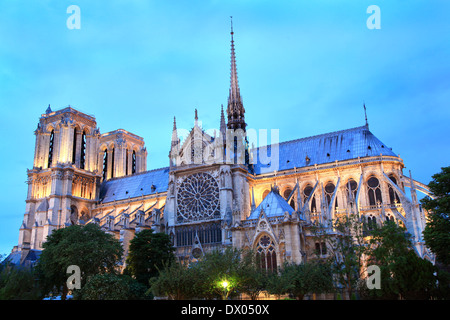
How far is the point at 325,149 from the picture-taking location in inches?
2138

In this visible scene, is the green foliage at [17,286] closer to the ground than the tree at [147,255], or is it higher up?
closer to the ground

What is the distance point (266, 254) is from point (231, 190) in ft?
45.5

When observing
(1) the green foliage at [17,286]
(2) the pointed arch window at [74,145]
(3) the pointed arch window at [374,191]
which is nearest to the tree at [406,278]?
(3) the pointed arch window at [374,191]

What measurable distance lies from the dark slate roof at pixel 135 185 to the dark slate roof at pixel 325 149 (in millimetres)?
16876

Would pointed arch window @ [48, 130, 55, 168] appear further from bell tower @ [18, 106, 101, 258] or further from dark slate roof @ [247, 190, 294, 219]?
dark slate roof @ [247, 190, 294, 219]

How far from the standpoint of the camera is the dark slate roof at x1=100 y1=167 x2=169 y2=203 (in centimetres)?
6741

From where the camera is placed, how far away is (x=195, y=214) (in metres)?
51.2

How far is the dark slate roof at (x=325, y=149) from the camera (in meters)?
51.2

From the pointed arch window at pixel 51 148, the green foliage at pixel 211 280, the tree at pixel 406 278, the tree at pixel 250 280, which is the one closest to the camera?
the tree at pixel 406 278

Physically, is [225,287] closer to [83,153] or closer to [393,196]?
[393,196]

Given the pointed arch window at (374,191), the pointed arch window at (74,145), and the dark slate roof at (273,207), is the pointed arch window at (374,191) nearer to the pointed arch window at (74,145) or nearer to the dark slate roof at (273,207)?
the dark slate roof at (273,207)

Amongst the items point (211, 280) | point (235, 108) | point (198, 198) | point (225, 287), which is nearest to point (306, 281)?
point (225, 287)

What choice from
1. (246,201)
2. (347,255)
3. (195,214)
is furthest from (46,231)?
(347,255)

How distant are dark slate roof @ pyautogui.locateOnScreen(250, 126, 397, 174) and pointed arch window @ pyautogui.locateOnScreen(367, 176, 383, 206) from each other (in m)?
3.35
